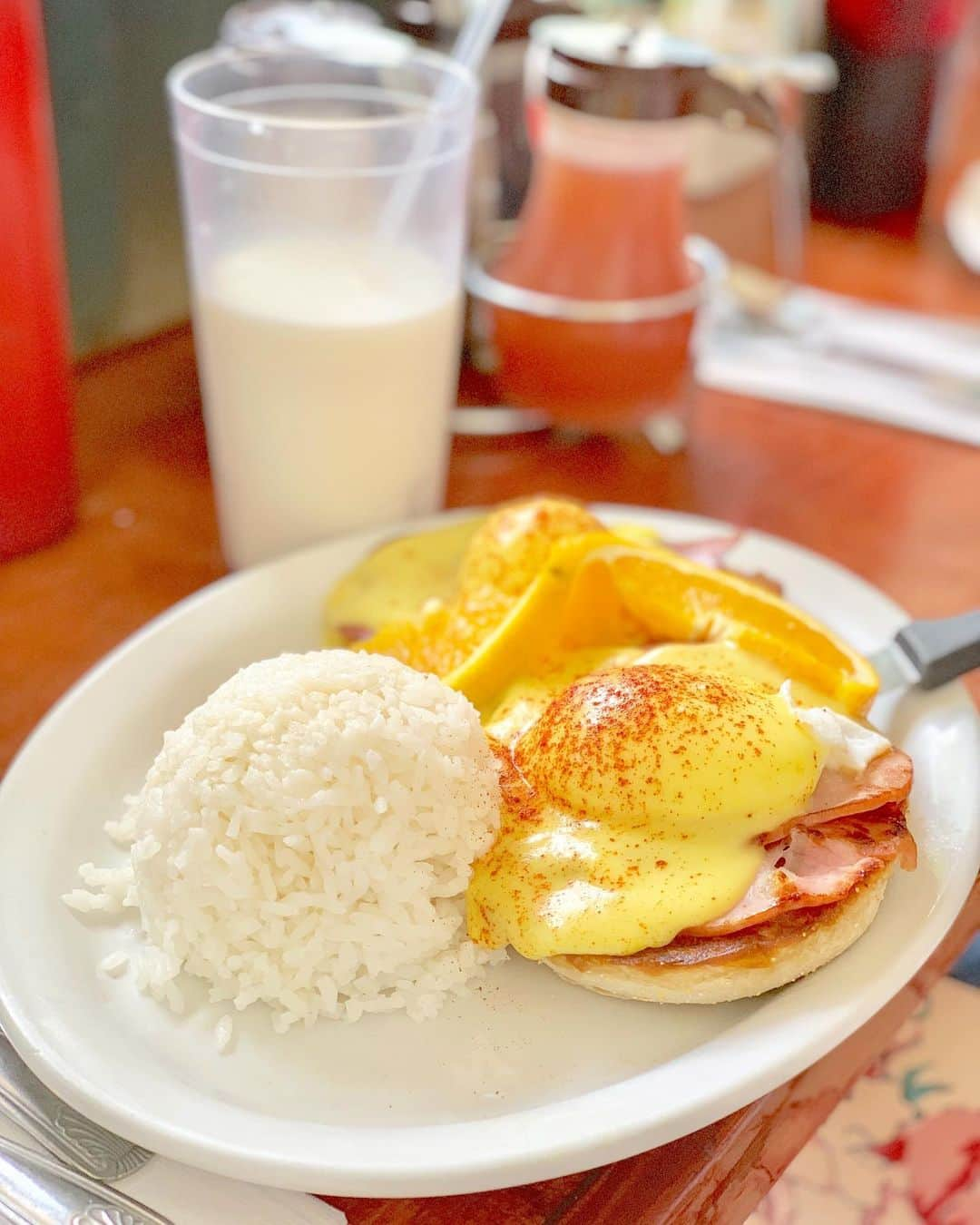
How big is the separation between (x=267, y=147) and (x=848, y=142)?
1550mm

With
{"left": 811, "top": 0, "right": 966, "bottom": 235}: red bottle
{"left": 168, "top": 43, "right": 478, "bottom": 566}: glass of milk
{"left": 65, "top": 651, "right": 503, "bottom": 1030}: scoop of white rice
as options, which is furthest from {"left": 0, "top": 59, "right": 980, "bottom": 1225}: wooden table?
{"left": 811, "top": 0, "right": 966, "bottom": 235}: red bottle

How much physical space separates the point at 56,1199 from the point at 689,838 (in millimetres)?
408

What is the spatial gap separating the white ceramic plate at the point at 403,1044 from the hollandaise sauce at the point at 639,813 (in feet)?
0.21

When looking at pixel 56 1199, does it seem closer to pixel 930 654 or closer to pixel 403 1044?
pixel 403 1044

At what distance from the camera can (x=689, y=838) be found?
0.82 m

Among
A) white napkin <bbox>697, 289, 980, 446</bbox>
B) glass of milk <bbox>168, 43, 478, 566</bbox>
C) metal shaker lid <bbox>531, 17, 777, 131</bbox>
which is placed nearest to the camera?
glass of milk <bbox>168, 43, 478, 566</bbox>

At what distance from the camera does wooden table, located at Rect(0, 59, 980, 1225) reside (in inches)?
46.1

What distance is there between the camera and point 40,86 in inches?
45.4

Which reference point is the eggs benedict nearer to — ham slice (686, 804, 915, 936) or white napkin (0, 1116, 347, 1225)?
ham slice (686, 804, 915, 936)

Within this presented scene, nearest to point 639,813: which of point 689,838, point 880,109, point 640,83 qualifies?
point 689,838

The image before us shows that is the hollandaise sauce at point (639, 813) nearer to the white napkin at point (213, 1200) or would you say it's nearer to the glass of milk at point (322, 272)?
the white napkin at point (213, 1200)

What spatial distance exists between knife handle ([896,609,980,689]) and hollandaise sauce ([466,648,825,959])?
0.63 ft

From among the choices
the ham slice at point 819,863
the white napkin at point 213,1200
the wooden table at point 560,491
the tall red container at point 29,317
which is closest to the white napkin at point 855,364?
the wooden table at point 560,491

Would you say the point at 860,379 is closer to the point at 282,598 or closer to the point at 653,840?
the point at 282,598
